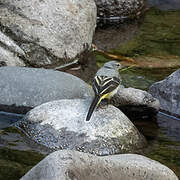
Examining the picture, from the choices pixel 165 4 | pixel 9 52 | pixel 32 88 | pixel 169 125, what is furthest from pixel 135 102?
pixel 165 4

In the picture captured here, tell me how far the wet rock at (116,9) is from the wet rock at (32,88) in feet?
18.3

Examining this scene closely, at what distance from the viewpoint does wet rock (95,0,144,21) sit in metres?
13.2

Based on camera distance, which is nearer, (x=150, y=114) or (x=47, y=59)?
(x=150, y=114)

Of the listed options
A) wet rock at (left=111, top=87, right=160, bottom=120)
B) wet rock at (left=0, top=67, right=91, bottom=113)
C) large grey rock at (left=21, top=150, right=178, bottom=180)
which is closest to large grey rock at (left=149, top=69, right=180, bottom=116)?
wet rock at (left=111, top=87, right=160, bottom=120)

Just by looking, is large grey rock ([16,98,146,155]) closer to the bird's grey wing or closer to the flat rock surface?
the bird's grey wing

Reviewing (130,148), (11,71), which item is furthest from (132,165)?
(11,71)

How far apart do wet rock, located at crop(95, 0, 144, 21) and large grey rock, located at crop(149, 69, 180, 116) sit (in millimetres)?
5426

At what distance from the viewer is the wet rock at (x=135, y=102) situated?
7637 mm

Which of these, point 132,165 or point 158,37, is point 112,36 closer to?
point 158,37

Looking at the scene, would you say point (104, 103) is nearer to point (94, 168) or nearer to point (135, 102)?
point (135, 102)

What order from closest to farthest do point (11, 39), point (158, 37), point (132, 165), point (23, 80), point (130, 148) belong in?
1. point (132, 165)
2. point (130, 148)
3. point (23, 80)
4. point (11, 39)
5. point (158, 37)

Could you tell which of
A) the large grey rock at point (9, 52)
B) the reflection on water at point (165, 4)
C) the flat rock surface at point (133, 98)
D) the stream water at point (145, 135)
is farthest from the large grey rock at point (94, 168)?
the reflection on water at point (165, 4)

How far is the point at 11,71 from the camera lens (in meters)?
7.94

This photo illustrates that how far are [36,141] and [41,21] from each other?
134 inches
